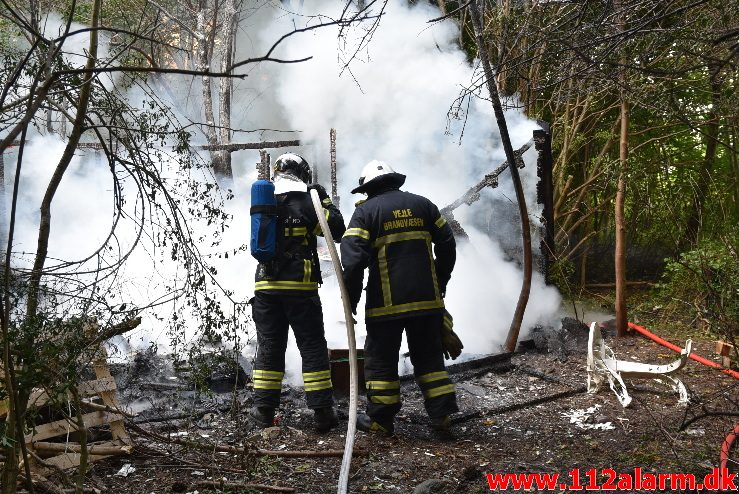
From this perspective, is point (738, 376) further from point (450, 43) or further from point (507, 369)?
point (450, 43)

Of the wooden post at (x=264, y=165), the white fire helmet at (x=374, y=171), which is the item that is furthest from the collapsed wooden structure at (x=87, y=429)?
the wooden post at (x=264, y=165)

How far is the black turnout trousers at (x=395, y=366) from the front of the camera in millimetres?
4812

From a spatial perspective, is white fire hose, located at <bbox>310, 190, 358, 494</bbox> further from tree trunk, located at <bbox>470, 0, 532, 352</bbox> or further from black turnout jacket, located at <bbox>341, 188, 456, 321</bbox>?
tree trunk, located at <bbox>470, 0, 532, 352</bbox>

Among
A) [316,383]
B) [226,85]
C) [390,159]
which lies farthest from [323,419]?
[226,85]

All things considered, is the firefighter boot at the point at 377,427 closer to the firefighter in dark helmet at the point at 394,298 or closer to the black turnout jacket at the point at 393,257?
the firefighter in dark helmet at the point at 394,298

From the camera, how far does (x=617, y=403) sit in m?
5.37

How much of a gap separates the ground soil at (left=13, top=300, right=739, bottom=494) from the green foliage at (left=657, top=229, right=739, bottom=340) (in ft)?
2.54

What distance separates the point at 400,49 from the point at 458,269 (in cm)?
327

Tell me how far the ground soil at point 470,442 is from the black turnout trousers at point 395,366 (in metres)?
0.22

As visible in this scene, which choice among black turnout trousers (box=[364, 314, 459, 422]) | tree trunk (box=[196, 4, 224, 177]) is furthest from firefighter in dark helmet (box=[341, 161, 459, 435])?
tree trunk (box=[196, 4, 224, 177])

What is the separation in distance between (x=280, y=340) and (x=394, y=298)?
99 centimetres

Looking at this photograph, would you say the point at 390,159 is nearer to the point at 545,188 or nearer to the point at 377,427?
the point at 545,188

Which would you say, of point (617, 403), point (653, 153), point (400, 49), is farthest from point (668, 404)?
point (653, 153)

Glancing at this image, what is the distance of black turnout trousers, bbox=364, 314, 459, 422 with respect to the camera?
481cm
